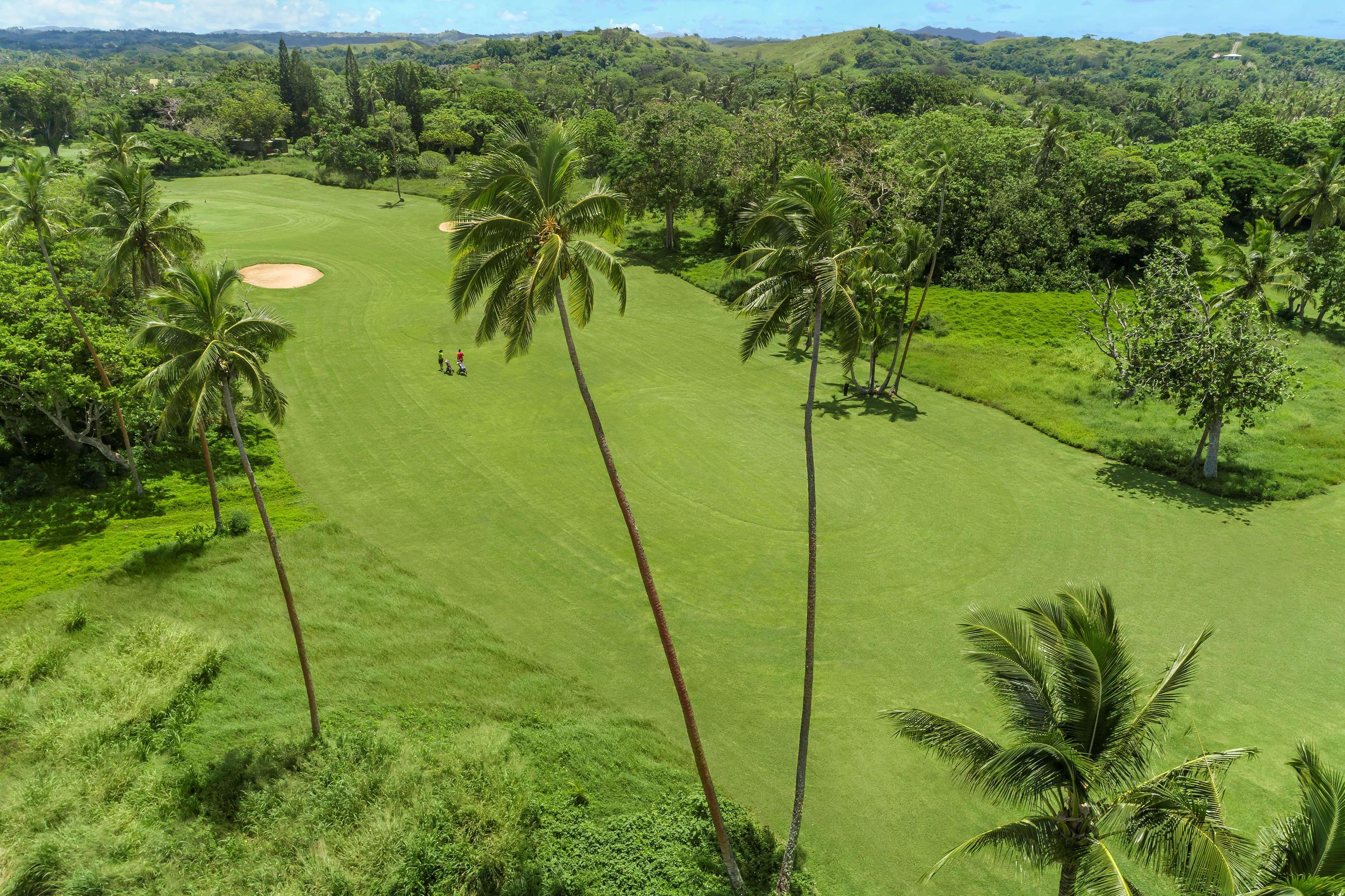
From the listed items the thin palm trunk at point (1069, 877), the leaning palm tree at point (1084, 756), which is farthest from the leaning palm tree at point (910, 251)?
the thin palm trunk at point (1069, 877)

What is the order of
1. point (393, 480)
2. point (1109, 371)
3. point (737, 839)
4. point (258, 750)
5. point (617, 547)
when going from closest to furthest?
1. point (737, 839)
2. point (258, 750)
3. point (617, 547)
4. point (393, 480)
5. point (1109, 371)

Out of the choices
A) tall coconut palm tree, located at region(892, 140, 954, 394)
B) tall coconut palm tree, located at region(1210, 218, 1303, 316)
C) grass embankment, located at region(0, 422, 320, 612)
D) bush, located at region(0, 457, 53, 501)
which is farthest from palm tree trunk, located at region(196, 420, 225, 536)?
tall coconut palm tree, located at region(1210, 218, 1303, 316)

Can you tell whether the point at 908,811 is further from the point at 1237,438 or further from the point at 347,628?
the point at 1237,438

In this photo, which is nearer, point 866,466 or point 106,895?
point 106,895

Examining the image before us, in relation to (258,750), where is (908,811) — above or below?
above

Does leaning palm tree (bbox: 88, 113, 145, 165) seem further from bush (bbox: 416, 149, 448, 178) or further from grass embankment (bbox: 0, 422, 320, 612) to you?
bush (bbox: 416, 149, 448, 178)

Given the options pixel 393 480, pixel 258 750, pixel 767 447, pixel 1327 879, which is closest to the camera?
pixel 1327 879

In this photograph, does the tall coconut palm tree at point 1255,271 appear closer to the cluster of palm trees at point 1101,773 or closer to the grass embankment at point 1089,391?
the grass embankment at point 1089,391

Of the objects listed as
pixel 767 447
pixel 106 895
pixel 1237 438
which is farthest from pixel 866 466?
pixel 106 895
